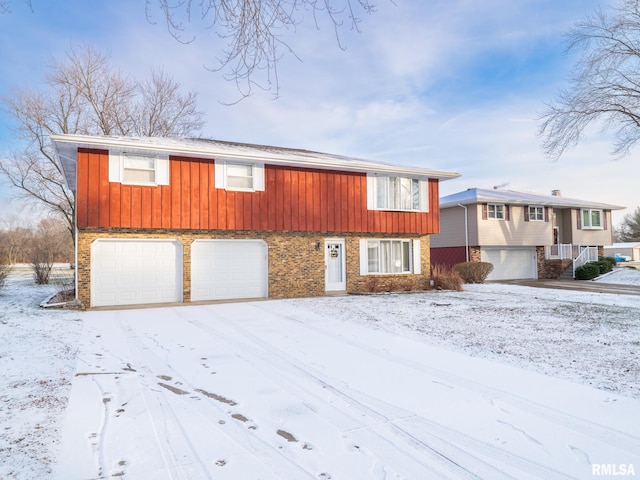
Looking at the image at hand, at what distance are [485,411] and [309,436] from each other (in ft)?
6.26

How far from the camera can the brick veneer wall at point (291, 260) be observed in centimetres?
1200

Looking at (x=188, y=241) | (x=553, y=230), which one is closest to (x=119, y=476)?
(x=188, y=241)

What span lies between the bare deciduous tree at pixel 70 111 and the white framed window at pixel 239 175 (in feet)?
51.0

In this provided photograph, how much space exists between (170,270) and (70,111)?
57.4 ft

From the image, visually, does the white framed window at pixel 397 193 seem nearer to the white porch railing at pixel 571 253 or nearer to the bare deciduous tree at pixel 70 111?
the white porch railing at pixel 571 253

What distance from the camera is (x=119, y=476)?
281 cm

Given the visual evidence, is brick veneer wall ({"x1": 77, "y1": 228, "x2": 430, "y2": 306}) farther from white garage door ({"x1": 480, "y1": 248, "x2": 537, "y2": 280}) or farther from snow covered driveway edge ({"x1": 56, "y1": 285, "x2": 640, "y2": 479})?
white garage door ({"x1": 480, "y1": 248, "x2": 537, "y2": 280})

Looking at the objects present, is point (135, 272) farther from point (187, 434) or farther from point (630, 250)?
point (630, 250)

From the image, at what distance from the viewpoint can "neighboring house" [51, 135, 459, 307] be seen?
1213 centimetres

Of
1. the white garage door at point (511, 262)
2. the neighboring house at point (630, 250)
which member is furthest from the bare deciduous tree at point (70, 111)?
the neighboring house at point (630, 250)

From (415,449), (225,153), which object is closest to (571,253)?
(225,153)

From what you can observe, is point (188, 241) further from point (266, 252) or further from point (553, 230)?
point (553, 230)

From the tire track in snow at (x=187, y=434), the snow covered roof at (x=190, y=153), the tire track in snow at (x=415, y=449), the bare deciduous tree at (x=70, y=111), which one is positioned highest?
the bare deciduous tree at (x=70, y=111)

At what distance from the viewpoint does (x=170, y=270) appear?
13094mm
